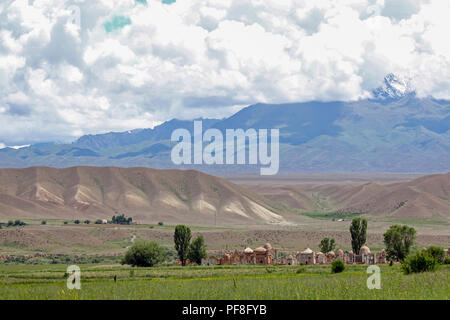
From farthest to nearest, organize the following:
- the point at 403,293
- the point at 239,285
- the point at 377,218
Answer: the point at 377,218
the point at 239,285
the point at 403,293

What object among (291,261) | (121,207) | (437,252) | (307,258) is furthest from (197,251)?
(121,207)

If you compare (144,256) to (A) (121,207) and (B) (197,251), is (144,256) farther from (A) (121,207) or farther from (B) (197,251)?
(A) (121,207)

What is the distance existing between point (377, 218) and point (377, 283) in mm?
153331

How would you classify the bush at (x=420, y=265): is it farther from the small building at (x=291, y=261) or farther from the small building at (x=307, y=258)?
the small building at (x=307, y=258)

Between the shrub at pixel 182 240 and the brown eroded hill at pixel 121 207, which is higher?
the brown eroded hill at pixel 121 207

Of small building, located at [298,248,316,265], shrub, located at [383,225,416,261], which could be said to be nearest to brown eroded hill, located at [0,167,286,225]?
small building, located at [298,248,316,265]

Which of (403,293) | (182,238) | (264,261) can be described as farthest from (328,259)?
(403,293)

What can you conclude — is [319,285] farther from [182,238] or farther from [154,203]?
[154,203]

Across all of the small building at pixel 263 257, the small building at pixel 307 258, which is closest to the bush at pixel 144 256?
the small building at pixel 263 257

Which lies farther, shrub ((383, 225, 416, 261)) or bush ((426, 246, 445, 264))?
shrub ((383, 225, 416, 261))

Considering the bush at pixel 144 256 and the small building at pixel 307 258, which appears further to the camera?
the small building at pixel 307 258

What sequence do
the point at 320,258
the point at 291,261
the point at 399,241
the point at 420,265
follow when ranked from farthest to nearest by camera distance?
the point at 320,258
the point at 291,261
the point at 399,241
the point at 420,265

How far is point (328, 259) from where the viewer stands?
84.6 metres

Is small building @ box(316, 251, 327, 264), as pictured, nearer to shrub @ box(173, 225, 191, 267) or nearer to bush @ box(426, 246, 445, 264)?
shrub @ box(173, 225, 191, 267)
